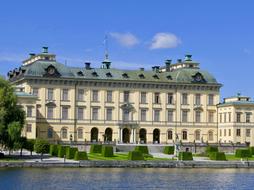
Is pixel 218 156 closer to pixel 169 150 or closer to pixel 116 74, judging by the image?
pixel 169 150

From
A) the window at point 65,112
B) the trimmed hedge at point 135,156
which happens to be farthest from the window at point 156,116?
the trimmed hedge at point 135,156

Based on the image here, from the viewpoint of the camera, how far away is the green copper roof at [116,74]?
104 metres

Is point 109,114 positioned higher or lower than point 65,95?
lower

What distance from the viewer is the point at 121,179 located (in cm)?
6206

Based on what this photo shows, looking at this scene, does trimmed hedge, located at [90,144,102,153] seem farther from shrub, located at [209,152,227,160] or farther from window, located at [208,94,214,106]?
window, located at [208,94,214,106]

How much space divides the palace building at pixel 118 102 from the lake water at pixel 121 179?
1291 inches

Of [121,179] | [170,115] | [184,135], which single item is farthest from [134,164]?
[184,135]

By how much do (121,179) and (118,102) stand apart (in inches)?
1840

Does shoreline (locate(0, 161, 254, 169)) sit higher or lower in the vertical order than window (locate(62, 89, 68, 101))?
lower

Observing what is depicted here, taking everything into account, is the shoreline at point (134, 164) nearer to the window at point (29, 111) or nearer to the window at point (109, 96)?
the window at point (29, 111)

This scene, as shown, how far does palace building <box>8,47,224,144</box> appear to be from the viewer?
342ft

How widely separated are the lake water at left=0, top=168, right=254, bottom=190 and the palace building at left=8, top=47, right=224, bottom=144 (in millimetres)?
32781

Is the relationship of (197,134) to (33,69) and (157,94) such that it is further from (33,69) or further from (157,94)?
(33,69)

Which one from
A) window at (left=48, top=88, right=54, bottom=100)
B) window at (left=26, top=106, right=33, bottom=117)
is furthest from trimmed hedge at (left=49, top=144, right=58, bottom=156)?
window at (left=48, top=88, right=54, bottom=100)
